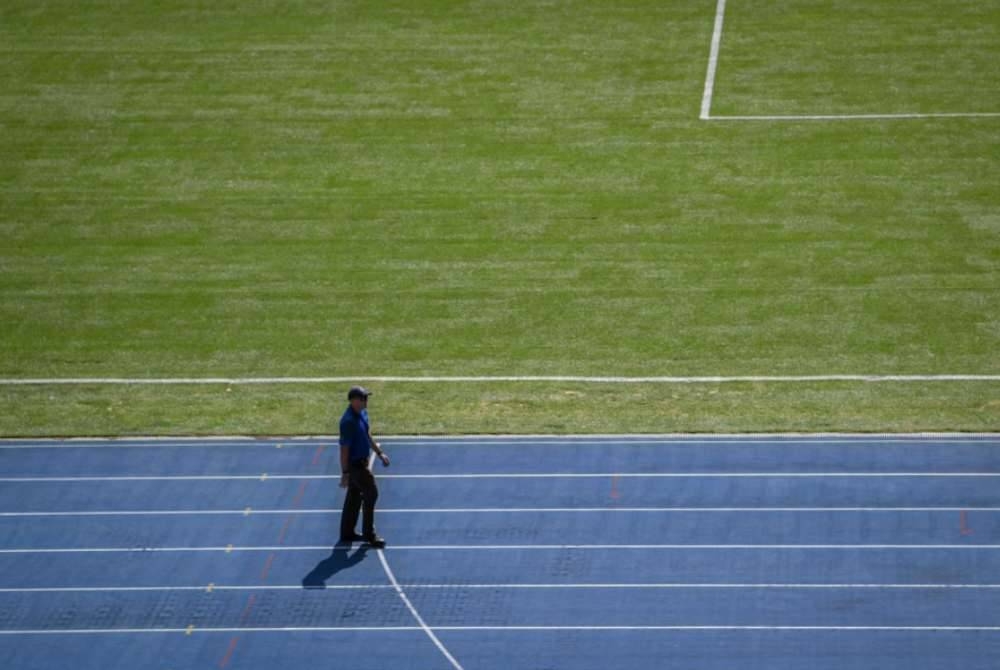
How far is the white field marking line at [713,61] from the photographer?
28.0 metres

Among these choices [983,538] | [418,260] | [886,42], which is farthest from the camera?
[886,42]

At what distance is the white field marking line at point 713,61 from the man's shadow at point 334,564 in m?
14.0

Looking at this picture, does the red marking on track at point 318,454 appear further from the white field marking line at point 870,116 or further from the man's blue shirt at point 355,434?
the white field marking line at point 870,116

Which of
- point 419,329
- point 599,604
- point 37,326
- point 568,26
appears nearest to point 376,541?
point 599,604

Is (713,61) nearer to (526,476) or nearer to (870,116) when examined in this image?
(870,116)

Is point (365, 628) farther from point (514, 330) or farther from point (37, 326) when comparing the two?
point (37, 326)

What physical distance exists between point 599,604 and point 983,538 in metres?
3.76

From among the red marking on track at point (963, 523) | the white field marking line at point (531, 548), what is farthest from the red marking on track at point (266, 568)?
the red marking on track at point (963, 523)

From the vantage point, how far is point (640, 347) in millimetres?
20141

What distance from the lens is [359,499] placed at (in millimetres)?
15648

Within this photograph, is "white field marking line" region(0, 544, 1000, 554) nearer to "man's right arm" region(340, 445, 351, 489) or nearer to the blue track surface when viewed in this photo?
the blue track surface

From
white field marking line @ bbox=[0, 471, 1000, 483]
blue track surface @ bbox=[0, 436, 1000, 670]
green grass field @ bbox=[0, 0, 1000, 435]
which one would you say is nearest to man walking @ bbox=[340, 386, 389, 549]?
blue track surface @ bbox=[0, 436, 1000, 670]

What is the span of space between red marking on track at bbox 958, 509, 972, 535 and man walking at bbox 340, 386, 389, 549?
5.51 m

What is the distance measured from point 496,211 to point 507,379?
571cm
